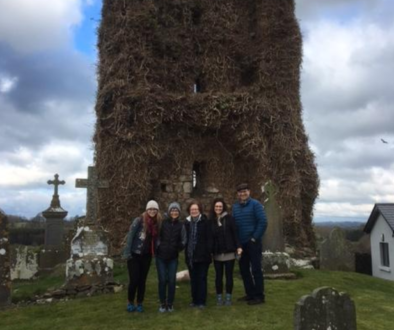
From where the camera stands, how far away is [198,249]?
7.52 meters

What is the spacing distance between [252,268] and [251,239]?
54cm

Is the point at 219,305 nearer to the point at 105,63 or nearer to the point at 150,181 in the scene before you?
the point at 150,181

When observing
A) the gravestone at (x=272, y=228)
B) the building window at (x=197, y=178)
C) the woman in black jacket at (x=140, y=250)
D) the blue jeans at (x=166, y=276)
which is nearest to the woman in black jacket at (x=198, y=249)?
the blue jeans at (x=166, y=276)

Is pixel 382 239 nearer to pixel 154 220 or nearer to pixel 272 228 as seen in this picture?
pixel 272 228

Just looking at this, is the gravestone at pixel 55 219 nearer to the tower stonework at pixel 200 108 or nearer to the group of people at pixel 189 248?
the tower stonework at pixel 200 108

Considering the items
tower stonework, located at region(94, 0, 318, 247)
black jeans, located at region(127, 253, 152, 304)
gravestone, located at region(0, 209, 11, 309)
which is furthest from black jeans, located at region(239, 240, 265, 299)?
tower stonework, located at region(94, 0, 318, 247)

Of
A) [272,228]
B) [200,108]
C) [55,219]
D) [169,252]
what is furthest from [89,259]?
[55,219]

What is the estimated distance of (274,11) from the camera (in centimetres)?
1753

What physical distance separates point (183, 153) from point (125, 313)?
9119 millimetres

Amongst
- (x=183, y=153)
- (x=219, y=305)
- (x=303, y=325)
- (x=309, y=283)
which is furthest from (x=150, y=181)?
(x=303, y=325)

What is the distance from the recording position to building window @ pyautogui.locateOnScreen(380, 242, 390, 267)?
25500mm

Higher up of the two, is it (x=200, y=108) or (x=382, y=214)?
(x=200, y=108)

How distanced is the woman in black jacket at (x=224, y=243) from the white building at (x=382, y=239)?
18.8 metres

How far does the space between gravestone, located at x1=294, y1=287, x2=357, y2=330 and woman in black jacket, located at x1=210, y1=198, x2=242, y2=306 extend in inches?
96.5
